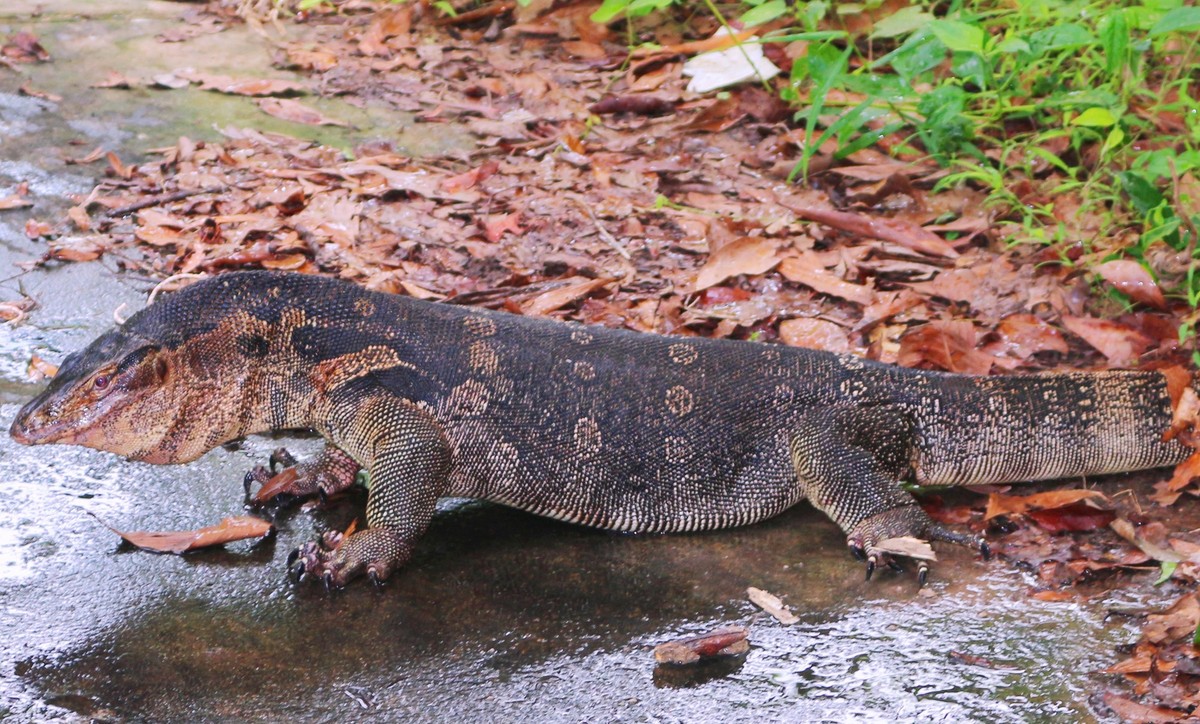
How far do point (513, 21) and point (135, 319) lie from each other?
637 centimetres

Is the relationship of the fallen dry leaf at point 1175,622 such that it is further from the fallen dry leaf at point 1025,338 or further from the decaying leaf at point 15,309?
the decaying leaf at point 15,309

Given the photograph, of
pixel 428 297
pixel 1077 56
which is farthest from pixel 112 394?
pixel 1077 56

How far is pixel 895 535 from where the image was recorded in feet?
14.7

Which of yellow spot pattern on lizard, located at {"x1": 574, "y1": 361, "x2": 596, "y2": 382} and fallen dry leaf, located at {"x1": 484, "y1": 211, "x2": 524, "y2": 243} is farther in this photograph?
fallen dry leaf, located at {"x1": 484, "y1": 211, "x2": 524, "y2": 243}

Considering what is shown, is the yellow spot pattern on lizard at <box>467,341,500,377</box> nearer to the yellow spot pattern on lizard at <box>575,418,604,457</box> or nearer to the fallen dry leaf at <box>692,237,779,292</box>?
the yellow spot pattern on lizard at <box>575,418,604,457</box>

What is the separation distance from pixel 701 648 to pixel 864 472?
1231 mm

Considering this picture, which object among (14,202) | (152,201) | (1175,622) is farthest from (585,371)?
(14,202)

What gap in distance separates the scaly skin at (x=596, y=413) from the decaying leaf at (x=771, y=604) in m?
0.54

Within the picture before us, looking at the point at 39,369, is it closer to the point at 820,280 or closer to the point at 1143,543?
the point at 820,280

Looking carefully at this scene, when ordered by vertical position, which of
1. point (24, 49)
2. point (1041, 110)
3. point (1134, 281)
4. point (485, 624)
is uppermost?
point (24, 49)

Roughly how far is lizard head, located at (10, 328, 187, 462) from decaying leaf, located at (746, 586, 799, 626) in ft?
7.54

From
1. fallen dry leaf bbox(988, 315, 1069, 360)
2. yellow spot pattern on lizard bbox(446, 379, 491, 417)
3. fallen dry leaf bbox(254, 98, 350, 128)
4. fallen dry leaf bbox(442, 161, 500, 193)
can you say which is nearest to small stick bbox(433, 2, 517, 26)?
fallen dry leaf bbox(254, 98, 350, 128)

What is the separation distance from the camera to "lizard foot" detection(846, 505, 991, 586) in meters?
4.42

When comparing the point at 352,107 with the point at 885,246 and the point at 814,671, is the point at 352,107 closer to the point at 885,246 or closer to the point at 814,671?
the point at 885,246
